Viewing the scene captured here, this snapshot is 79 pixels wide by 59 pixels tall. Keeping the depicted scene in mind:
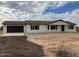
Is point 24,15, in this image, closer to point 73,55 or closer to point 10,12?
point 10,12

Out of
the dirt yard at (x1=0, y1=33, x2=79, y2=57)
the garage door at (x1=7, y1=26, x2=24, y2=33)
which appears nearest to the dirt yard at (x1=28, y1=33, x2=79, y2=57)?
the dirt yard at (x1=0, y1=33, x2=79, y2=57)

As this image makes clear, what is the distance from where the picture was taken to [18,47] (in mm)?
15234

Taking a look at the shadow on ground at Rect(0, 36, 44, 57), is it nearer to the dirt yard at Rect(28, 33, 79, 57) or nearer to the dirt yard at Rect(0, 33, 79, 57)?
the dirt yard at Rect(0, 33, 79, 57)

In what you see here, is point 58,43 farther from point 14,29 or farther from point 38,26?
point 14,29

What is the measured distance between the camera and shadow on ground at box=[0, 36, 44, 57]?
15203mm

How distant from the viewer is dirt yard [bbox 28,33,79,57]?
15195 millimetres

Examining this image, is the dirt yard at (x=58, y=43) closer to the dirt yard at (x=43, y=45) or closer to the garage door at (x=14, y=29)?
the dirt yard at (x=43, y=45)

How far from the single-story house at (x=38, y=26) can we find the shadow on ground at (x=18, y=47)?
0.16m

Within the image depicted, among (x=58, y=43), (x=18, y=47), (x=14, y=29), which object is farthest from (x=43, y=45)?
(x=14, y=29)

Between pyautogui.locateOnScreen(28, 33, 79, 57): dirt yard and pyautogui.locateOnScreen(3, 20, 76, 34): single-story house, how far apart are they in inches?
3.9

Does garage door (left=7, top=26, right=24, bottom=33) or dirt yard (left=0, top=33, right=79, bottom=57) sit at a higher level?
garage door (left=7, top=26, right=24, bottom=33)

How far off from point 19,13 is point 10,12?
0.18 metres

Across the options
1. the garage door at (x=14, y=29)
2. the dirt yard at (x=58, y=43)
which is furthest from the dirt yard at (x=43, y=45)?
the garage door at (x=14, y=29)

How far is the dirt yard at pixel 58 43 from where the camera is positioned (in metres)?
15.2
